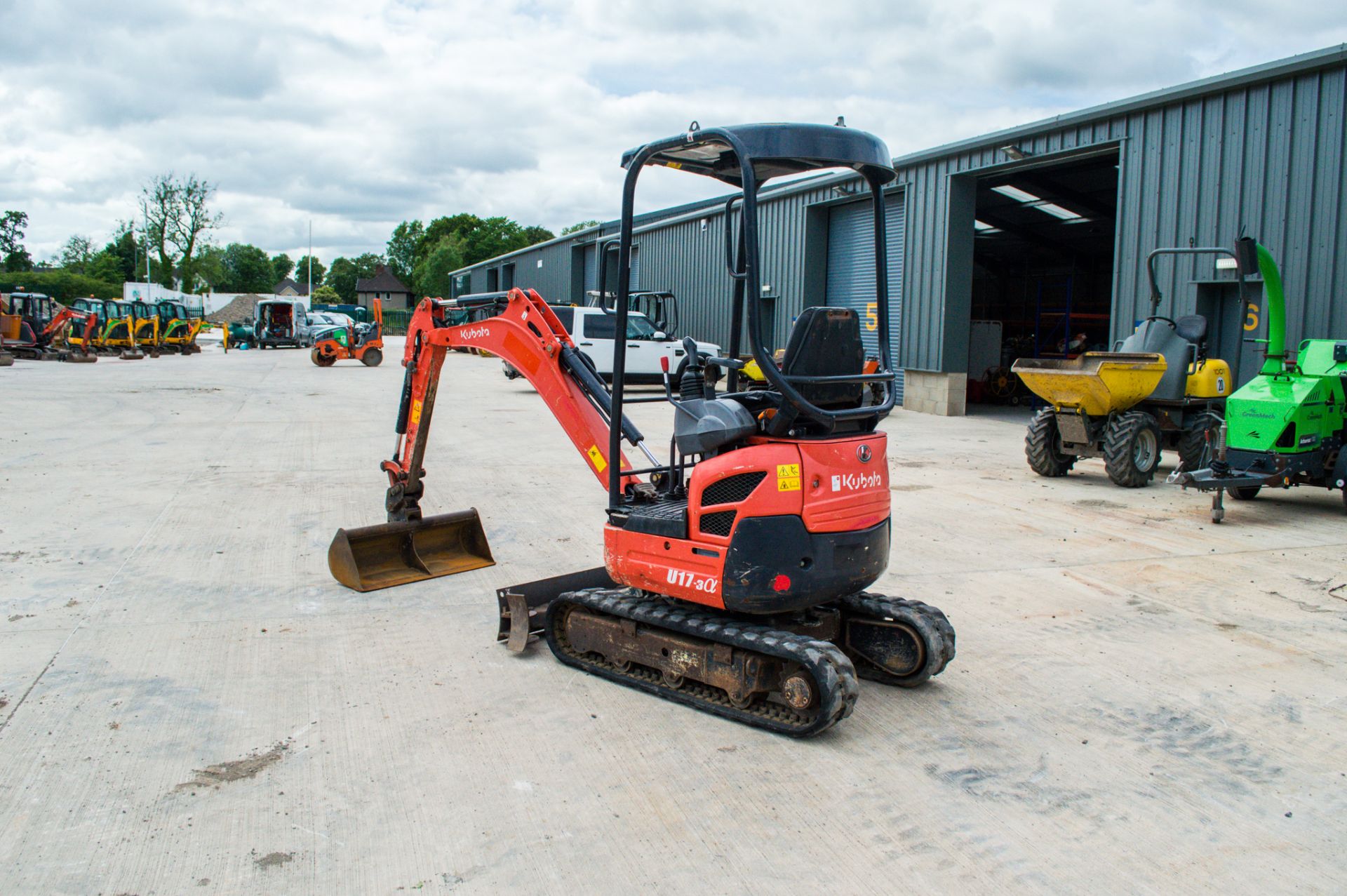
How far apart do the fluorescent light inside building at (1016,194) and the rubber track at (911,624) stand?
60.7 feet

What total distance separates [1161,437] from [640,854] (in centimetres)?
1005

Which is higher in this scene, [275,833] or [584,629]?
[584,629]

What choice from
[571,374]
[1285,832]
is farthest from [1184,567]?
[571,374]

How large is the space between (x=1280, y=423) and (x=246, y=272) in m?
128

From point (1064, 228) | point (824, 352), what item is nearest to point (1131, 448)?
point (824, 352)

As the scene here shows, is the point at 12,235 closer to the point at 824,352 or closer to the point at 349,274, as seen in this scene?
the point at 349,274

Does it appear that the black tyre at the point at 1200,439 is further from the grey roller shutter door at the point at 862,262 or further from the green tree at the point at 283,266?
the green tree at the point at 283,266

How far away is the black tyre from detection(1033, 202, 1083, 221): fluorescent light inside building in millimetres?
12661

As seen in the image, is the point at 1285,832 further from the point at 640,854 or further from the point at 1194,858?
the point at 640,854

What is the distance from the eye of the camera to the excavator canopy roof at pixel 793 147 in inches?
162

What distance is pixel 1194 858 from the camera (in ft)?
10.6

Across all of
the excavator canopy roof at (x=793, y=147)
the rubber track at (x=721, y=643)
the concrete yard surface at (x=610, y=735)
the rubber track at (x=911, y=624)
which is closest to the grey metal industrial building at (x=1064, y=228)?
the excavator canopy roof at (x=793, y=147)

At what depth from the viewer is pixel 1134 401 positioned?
1079 centimetres

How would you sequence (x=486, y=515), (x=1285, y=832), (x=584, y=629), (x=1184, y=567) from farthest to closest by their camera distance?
(x=486, y=515), (x=1184, y=567), (x=584, y=629), (x=1285, y=832)
